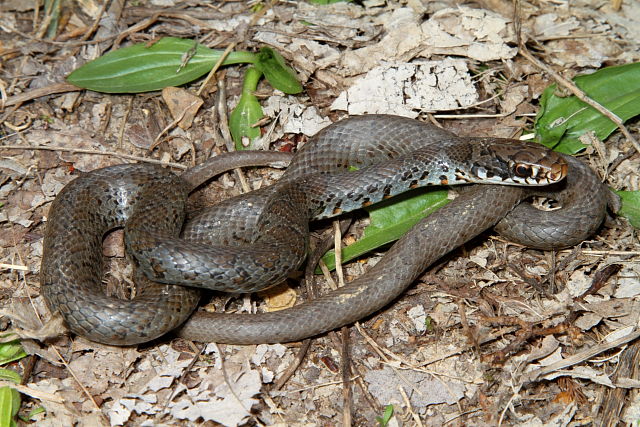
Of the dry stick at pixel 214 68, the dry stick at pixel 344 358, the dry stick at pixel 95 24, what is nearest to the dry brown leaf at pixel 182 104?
the dry stick at pixel 214 68

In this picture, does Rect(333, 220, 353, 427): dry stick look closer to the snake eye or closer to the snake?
the snake

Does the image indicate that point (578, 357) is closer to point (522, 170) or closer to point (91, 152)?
point (522, 170)

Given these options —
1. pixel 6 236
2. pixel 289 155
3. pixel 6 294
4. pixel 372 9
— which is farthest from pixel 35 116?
pixel 372 9

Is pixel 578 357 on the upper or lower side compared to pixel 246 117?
lower

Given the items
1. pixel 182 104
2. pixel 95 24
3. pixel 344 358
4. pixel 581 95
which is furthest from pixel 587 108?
pixel 95 24

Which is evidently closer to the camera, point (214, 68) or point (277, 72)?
point (277, 72)

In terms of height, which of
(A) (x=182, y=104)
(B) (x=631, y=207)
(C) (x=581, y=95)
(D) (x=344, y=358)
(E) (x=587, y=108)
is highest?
(A) (x=182, y=104)
